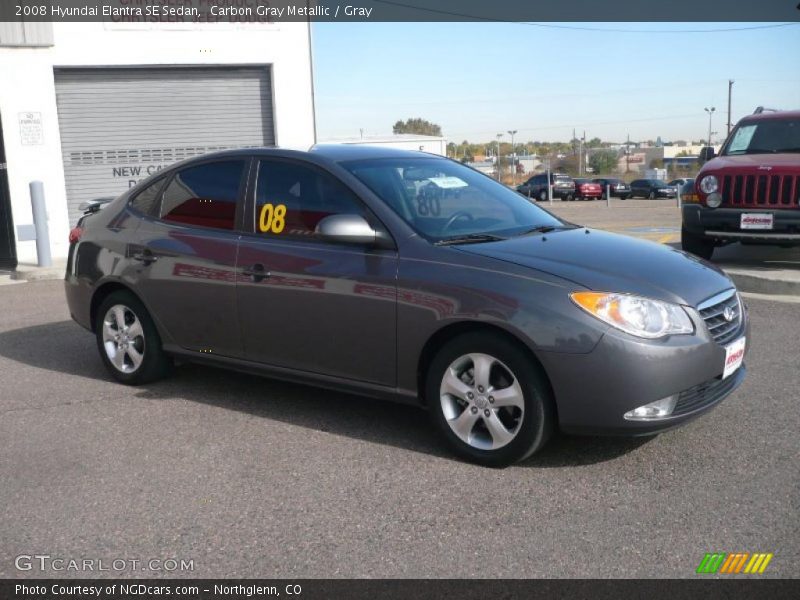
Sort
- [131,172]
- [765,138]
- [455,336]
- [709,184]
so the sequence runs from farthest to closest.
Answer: [131,172] < [765,138] < [709,184] < [455,336]

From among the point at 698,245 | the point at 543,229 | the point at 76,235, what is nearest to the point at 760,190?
the point at 698,245

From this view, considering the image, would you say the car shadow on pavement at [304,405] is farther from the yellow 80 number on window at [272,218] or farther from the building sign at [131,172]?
the building sign at [131,172]

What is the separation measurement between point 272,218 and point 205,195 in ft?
2.19

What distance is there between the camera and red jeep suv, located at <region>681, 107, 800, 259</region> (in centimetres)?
951

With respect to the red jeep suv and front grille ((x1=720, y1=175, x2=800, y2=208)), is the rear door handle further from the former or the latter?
front grille ((x1=720, y1=175, x2=800, y2=208))

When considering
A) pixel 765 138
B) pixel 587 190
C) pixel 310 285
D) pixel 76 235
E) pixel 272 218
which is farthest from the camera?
pixel 587 190

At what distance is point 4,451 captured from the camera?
4766 millimetres

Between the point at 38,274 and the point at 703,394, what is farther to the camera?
the point at 38,274

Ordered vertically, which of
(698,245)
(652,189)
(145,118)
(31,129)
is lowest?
(652,189)

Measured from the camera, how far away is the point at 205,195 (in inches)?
219

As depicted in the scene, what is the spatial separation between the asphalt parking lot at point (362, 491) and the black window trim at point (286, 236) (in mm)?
1091

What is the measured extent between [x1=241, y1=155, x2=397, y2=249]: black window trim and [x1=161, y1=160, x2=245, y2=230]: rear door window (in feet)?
A: 0.35

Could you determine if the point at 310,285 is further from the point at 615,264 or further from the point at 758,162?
the point at 758,162
